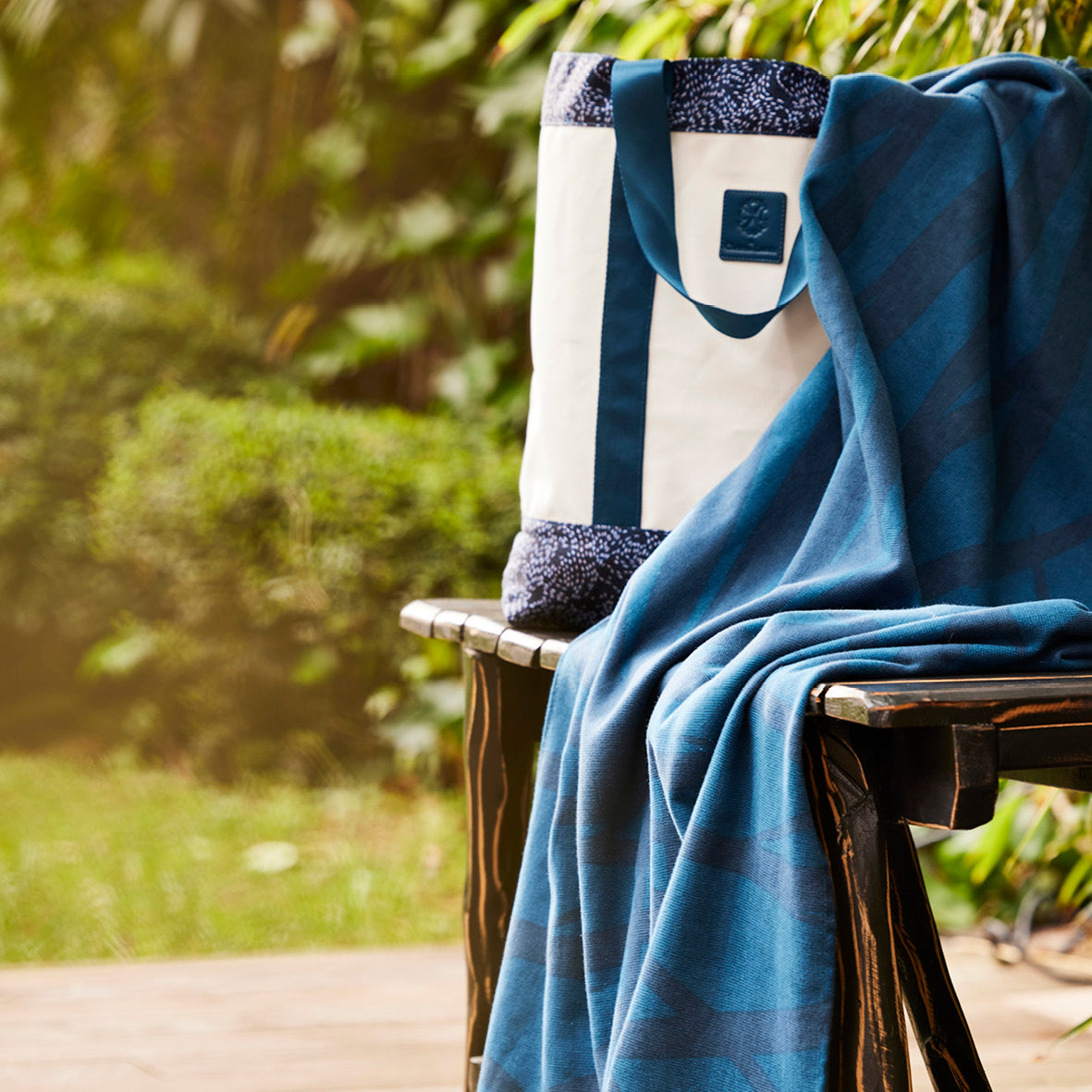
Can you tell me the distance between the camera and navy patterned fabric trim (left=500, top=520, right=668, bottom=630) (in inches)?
36.9

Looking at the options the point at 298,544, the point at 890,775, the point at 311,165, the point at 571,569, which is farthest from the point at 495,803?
the point at 311,165

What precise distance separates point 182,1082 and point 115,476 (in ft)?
5.42

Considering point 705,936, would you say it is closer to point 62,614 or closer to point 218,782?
point 218,782

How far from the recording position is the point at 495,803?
1.08 meters

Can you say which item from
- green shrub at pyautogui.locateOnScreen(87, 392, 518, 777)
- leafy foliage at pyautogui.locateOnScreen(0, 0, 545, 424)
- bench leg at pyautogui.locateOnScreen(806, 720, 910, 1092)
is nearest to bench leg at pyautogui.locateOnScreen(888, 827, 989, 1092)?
bench leg at pyautogui.locateOnScreen(806, 720, 910, 1092)

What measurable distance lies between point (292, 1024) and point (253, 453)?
1.35 m

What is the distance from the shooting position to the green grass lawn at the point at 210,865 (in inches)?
86.1

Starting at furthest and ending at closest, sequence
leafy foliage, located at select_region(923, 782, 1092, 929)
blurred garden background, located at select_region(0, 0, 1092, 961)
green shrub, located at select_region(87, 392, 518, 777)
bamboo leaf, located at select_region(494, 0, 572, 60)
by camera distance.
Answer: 1. green shrub, located at select_region(87, 392, 518, 777)
2. blurred garden background, located at select_region(0, 0, 1092, 961)
3. leafy foliage, located at select_region(923, 782, 1092, 929)
4. bamboo leaf, located at select_region(494, 0, 572, 60)

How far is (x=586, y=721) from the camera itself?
2.57 ft

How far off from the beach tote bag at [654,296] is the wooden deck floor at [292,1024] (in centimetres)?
80

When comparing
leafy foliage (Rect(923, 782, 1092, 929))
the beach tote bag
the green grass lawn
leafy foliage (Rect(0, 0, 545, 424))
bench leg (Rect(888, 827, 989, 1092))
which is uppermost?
leafy foliage (Rect(0, 0, 545, 424))

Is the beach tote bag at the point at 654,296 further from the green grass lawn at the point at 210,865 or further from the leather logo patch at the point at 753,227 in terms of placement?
the green grass lawn at the point at 210,865

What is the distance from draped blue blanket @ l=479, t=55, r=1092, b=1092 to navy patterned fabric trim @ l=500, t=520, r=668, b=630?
75 millimetres

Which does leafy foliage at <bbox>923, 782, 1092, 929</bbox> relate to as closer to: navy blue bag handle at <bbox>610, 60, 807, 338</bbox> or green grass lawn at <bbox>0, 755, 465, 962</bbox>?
green grass lawn at <bbox>0, 755, 465, 962</bbox>
